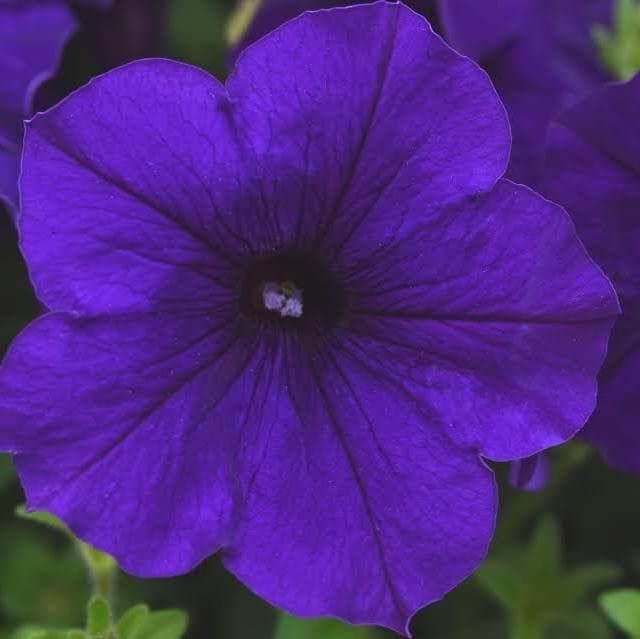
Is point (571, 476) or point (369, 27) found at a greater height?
point (369, 27)

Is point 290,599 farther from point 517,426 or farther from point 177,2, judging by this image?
point 177,2

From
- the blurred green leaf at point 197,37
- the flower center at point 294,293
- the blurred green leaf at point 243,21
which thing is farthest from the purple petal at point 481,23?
the blurred green leaf at point 197,37

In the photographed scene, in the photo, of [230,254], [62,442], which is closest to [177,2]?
[230,254]

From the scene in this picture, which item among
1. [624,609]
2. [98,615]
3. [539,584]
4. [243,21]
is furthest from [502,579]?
[243,21]

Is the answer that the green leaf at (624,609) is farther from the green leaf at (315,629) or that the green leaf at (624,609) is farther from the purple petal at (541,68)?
the purple petal at (541,68)

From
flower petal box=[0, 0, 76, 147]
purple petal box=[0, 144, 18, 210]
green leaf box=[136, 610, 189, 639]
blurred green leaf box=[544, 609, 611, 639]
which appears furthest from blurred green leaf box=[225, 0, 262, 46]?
blurred green leaf box=[544, 609, 611, 639]
